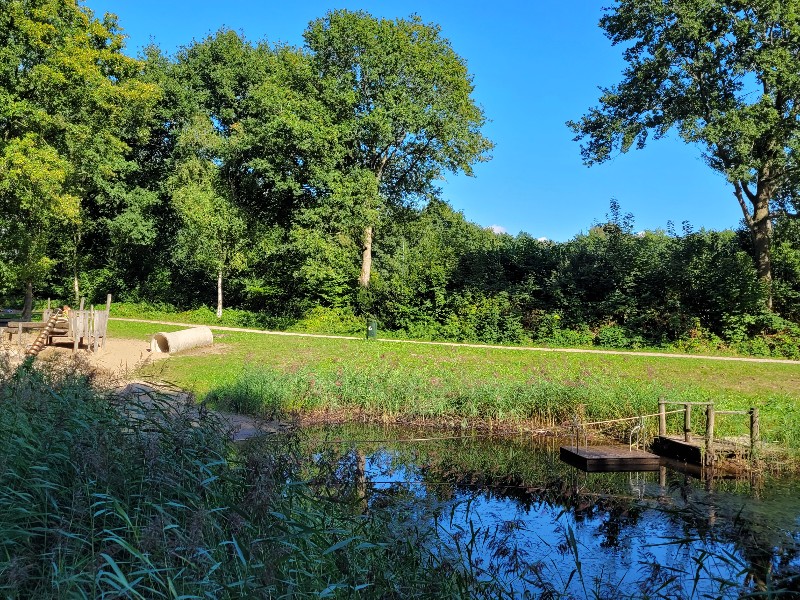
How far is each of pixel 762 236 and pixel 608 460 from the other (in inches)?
685

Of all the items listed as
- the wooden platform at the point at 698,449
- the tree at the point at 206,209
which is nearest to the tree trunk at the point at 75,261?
the tree at the point at 206,209

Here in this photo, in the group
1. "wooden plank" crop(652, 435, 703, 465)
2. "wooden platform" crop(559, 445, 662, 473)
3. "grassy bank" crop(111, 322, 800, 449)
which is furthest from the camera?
"grassy bank" crop(111, 322, 800, 449)

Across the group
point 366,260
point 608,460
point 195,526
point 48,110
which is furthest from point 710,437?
point 48,110

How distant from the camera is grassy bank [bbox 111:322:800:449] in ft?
50.9

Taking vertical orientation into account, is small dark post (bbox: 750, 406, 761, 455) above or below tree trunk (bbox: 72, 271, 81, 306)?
below

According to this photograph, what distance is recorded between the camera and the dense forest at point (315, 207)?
2500 cm

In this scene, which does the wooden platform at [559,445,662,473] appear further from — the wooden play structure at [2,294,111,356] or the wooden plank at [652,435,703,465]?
the wooden play structure at [2,294,111,356]

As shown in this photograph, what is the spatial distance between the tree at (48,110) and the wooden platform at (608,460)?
63.0 ft

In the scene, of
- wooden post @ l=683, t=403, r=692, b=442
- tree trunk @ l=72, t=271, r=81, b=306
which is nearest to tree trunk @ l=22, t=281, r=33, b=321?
tree trunk @ l=72, t=271, r=81, b=306

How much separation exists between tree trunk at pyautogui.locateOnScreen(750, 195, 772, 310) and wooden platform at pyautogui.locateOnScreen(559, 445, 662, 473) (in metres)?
15.7

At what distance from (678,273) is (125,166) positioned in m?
27.5

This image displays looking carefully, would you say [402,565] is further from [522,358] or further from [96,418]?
[522,358]

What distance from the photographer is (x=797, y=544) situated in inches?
353

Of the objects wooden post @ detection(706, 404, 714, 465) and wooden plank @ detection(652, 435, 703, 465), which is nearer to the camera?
wooden post @ detection(706, 404, 714, 465)
